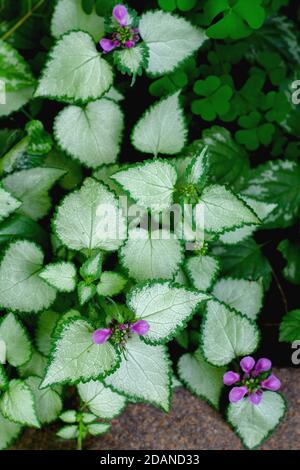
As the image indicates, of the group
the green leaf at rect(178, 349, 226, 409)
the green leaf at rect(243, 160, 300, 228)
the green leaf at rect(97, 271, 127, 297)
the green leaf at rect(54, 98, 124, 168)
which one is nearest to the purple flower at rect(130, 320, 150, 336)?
the green leaf at rect(97, 271, 127, 297)

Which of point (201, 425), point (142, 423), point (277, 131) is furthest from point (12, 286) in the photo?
point (277, 131)

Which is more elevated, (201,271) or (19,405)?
(201,271)

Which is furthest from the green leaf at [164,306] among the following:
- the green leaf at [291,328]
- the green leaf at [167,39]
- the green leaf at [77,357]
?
the green leaf at [167,39]

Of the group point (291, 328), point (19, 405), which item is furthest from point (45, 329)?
point (291, 328)

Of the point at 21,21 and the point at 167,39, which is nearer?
the point at 167,39

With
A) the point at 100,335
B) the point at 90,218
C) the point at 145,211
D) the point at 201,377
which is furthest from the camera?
the point at 201,377

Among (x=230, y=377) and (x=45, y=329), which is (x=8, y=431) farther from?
(x=230, y=377)

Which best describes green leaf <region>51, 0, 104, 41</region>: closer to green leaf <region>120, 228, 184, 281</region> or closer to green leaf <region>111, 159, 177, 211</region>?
green leaf <region>111, 159, 177, 211</region>

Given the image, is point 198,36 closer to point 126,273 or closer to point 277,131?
point 277,131
